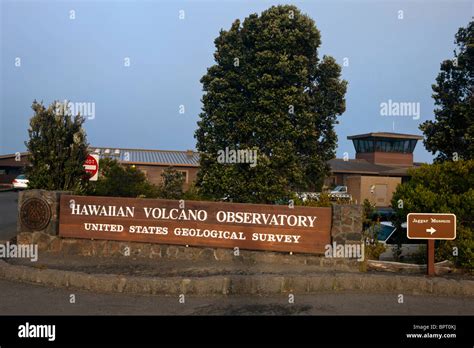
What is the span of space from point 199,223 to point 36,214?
12.8 ft

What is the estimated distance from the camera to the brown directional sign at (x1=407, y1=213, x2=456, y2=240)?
8.22 metres

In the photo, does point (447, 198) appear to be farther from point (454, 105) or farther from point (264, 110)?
point (264, 110)

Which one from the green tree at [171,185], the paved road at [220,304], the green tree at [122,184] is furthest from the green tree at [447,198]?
the green tree at [171,185]

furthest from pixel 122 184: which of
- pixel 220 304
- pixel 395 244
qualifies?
pixel 220 304

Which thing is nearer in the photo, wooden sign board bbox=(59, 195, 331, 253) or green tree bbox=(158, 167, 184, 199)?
wooden sign board bbox=(59, 195, 331, 253)

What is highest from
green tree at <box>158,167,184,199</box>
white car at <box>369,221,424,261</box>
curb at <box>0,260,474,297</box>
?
green tree at <box>158,167,184,199</box>

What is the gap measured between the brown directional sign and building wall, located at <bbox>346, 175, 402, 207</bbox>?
32104 mm

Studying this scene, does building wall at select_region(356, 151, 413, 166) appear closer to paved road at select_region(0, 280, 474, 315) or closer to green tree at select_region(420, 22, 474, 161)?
green tree at select_region(420, 22, 474, 161)

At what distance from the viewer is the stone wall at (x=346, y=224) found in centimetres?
891

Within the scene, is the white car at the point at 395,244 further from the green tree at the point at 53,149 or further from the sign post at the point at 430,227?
the green tree at the point at 53,149

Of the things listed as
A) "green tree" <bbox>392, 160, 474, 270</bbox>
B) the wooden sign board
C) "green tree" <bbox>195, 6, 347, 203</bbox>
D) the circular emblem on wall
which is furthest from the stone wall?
"green tree" <bbox>195, 6, 347, 203</bbox>

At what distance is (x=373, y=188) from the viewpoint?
1551 inches
